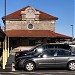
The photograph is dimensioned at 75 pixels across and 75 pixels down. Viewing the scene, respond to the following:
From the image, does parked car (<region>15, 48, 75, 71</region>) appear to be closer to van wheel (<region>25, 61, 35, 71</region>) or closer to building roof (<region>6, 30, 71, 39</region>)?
van wheel (<region>25, 61, 35, 71</region>)

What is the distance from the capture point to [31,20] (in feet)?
177

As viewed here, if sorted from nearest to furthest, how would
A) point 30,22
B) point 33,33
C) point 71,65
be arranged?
point 71,65, point 33,33, point 30,22

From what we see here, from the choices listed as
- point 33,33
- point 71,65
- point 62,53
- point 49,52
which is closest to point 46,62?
point 49,52

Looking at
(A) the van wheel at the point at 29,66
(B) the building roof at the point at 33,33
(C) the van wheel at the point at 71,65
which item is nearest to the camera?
(A) the van wheel at the point at 29,66

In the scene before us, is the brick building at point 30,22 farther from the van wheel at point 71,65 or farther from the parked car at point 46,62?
→ the van wheel at point 71,65

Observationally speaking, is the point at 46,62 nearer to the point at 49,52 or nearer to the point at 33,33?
the point at 49,52

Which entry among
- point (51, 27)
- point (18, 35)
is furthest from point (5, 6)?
point (51, 27)

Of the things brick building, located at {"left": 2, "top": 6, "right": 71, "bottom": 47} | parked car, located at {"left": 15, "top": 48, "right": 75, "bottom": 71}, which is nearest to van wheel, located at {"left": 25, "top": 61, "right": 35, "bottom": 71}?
parked car, located at {"left": 15, "top": 48, "right": 75, "bottom": 71}

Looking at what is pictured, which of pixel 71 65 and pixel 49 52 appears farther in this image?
pixel 49 52

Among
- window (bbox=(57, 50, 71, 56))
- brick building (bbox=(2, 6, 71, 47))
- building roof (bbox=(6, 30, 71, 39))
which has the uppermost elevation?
brick building (bbox=(2, 6, 71, 47))

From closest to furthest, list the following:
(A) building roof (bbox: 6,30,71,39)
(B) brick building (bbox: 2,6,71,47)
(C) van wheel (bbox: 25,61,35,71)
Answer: (C) van wheel (bbox: 25,61,35,71) → (A) building roof (bbox: 6,30,71,39) → (B) brick building (bbox: 2,6,71,47)

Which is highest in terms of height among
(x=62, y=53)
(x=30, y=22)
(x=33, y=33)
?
(x=30, y=22)

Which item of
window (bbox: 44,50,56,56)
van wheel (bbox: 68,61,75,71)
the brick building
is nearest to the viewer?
van wheel (bbox: 68,61,75,71)

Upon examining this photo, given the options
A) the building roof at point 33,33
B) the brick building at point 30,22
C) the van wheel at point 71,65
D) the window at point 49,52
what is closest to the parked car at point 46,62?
the van wheel at point 71,65
